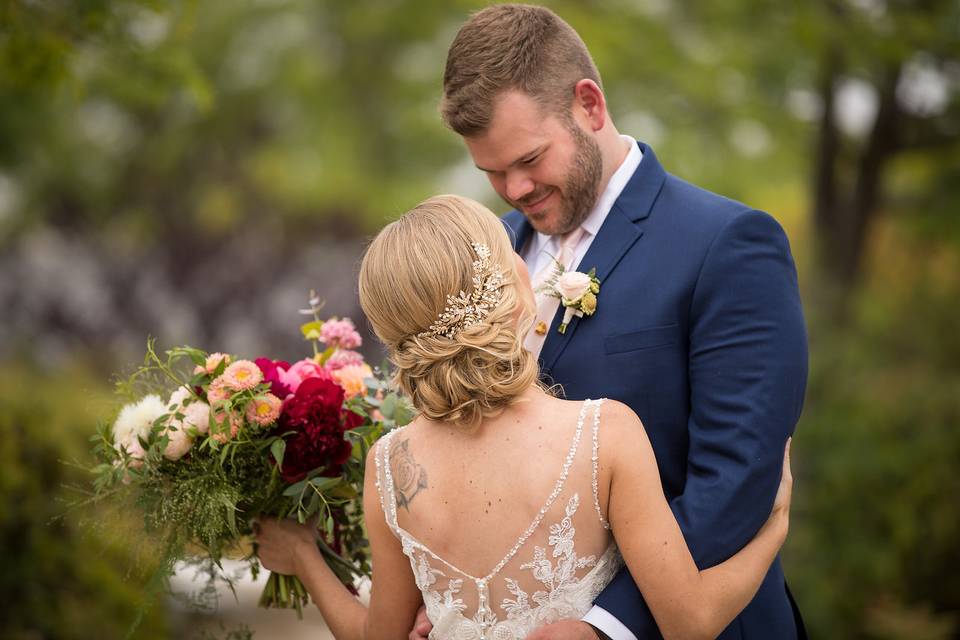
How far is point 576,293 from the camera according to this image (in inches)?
114

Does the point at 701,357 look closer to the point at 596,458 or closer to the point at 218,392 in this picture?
the point at 596,458

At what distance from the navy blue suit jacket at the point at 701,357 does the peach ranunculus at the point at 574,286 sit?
6 centimetres

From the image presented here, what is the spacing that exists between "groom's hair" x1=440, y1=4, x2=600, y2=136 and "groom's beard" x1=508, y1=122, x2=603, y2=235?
0.11 m

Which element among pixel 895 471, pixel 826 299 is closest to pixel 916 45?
pixel 826 299

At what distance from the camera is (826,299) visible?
9.04 metres

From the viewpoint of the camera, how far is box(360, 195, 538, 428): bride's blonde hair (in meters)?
2.52

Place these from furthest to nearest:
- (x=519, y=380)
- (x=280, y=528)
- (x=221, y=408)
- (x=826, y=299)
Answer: (x=826, y=299), (x=280, y=528), (x=221, y=408), (x=519, y=380)

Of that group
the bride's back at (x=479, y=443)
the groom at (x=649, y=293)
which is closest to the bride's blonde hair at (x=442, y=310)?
the bride's back at (x=479, y=443)

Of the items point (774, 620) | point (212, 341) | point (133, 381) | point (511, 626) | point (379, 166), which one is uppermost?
point (133, 381)

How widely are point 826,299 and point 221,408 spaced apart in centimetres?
721

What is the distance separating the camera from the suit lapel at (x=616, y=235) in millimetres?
2943

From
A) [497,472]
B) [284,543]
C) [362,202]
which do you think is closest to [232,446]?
[284,543]

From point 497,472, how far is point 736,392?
2.19ft

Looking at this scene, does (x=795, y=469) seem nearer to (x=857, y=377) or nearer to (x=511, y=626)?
(x=857, y=377)
